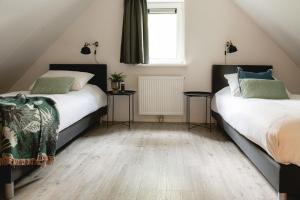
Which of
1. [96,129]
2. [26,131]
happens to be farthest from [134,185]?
[96,129]

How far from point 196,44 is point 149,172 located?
2687mm

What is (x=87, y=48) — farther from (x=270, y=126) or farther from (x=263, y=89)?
(x=270, y=126)

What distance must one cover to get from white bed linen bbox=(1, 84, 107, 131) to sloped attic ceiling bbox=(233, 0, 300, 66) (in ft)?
8.11

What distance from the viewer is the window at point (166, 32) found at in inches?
198

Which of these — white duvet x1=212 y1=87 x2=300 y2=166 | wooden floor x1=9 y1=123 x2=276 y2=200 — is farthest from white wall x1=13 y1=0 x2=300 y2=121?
white duvet x1=212 y1=87 x2=300 y2=166

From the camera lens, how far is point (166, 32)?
5.12m

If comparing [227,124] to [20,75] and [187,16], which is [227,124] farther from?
[20,75]

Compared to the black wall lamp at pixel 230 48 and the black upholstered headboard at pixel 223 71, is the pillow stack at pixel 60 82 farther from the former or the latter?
the black wall lamp at pixel 230 48

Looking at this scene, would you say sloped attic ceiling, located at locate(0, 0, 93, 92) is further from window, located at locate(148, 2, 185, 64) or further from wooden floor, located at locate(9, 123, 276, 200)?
wooden floor, located at locate(9, 123, 276, 200)

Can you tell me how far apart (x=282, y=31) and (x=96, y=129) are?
9.46 feet

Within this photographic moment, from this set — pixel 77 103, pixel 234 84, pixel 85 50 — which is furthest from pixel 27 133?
pixel 234 84

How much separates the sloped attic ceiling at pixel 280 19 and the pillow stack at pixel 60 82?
2561 millimetres

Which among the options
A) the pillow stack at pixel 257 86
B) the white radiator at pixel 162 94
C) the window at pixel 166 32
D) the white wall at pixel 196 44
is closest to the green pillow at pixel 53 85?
the white wall at pixel 196 44

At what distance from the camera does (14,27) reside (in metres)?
3.68
